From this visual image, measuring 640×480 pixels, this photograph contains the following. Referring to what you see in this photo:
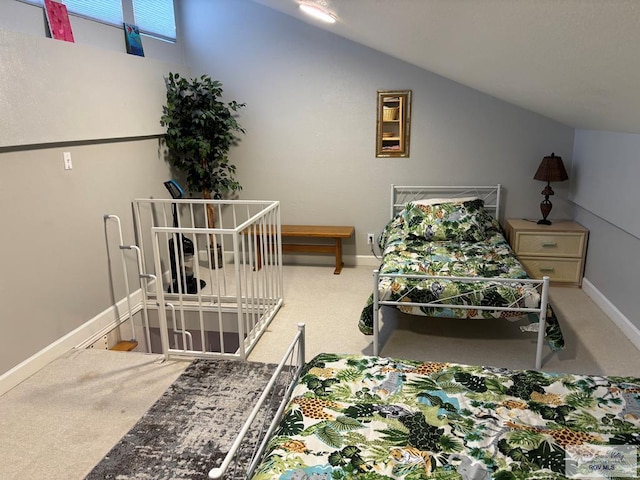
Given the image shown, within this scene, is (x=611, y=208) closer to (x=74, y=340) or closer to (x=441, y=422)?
(x=441, y=422)

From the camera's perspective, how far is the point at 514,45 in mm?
1996

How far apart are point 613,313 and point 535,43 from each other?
259cm

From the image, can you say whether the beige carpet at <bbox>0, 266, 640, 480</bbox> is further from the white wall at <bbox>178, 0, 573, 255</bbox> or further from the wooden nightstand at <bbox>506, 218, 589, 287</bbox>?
the white wall at <bbox>178, 0, 573, 255</bbox>

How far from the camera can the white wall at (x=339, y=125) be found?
4477 mm

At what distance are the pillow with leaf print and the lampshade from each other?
618 mm

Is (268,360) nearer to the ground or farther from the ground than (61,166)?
nearer to the ground

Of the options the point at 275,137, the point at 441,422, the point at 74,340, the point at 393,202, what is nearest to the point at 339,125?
the point at 275,137

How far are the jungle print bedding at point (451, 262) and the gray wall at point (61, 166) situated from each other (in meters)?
2.04

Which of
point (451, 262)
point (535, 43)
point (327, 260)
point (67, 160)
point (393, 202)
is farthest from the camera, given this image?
point (327, 260)

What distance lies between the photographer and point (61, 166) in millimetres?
3137

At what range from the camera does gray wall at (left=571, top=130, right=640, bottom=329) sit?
10.7 ft

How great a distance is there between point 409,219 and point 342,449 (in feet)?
9.60


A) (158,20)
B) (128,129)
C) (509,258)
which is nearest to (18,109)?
(128,129)

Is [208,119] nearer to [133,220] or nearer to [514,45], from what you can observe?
[133,220]
